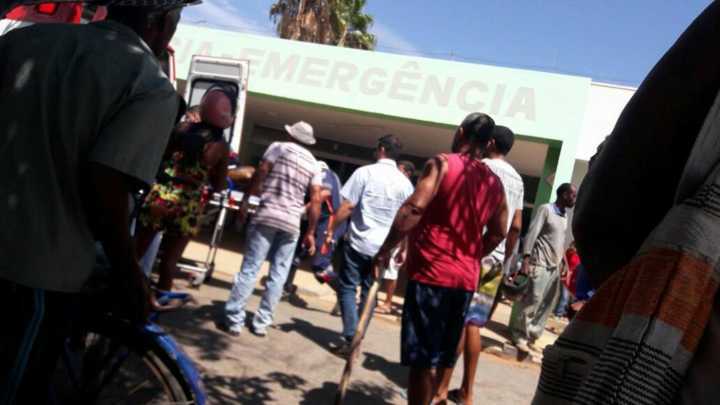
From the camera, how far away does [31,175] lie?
1807mm

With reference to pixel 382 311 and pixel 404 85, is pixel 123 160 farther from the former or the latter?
pixel 404 85

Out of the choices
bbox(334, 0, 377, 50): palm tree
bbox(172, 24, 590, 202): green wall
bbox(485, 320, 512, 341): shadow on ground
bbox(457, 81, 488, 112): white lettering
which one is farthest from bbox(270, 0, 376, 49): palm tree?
bbox(485, 320, 512, 341): shadow on ground

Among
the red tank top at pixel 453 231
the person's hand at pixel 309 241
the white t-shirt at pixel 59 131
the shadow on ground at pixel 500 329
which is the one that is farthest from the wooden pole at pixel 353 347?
Result: the shadow on ground at pixel 500 329

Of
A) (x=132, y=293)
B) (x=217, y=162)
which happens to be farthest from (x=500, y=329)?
(x=132, y=293)

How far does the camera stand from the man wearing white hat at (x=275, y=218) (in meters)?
5.40

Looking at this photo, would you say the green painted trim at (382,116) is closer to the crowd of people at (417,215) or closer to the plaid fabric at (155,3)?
the crowd of people at (417,215)

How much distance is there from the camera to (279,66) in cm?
1238

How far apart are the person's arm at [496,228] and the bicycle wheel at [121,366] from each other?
2.15 m

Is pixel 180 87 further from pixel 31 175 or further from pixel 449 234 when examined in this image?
pixel 31 175

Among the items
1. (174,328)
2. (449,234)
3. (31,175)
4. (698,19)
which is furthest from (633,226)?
(174,328)

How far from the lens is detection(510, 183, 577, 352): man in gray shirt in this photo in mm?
6625

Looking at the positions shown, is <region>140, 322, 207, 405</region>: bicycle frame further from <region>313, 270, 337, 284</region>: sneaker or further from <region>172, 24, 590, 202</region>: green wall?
<region>172, 24, 590, 202</region>: green wall

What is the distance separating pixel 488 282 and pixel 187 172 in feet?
8.01

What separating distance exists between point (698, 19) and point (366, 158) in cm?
1663
